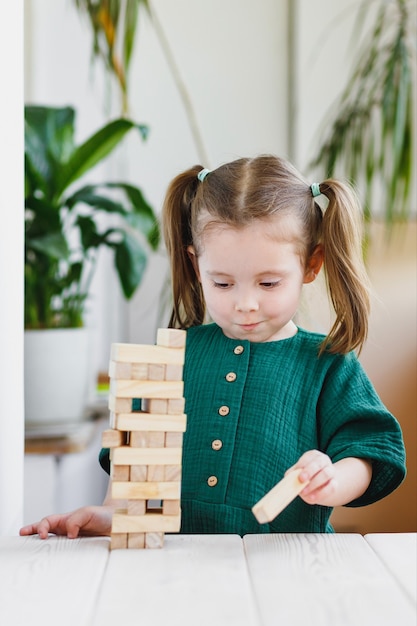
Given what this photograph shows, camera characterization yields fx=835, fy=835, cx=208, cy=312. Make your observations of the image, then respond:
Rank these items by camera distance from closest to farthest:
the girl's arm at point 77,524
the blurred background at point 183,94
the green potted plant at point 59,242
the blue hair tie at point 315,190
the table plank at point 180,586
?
1. the table plank at point 180,586
2. the girl's arm at point 77,524
3. the blue hair tie at point 315,190
4. the green potted plant at point 59,242
5. the blurred background at point 183,94

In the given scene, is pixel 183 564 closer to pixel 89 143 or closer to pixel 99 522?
pixel 99 522

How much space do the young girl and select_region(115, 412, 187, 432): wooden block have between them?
0.23 metres

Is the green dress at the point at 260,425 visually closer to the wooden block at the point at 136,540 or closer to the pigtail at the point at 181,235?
the pigtail at the point at 181,235

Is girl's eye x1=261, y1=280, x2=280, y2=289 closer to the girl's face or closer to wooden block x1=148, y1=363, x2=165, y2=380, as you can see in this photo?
the girl's face

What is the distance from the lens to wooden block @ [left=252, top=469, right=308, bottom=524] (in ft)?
2.58

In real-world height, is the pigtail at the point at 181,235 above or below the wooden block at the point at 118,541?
above

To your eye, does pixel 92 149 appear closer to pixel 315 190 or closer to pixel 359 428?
pixel 315 190

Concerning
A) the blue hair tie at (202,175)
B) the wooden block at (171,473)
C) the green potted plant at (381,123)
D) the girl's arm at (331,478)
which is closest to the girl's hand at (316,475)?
the girl's arm at (331,478)

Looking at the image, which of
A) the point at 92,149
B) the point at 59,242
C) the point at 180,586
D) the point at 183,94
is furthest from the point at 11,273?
the point at 183,94

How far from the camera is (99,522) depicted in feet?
3.30

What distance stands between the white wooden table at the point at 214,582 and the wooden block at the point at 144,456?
0.09 metres

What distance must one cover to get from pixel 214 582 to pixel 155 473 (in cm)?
14

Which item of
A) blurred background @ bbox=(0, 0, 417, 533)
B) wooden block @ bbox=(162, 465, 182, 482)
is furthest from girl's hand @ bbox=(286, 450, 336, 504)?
blurred background @ bbox=(0, 0, 417, 533)

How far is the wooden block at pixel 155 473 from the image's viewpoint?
2.82 ft
